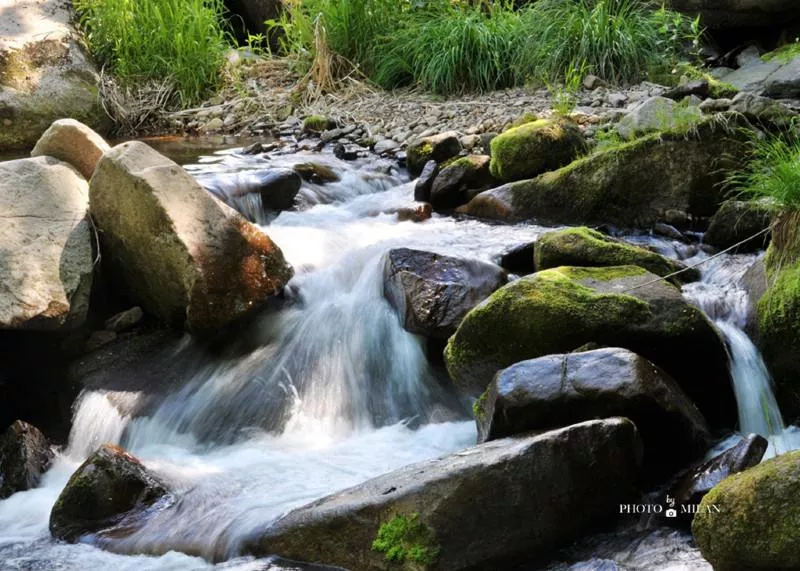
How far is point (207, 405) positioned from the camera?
4.49 m

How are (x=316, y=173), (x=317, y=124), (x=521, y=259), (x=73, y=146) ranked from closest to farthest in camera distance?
(x=521, y=259), (x=73, y=146), (x=316, y=173), (x=317, y=124)

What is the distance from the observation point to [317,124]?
30.5 ft

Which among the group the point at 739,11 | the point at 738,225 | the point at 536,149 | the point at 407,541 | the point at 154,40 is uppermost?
the point at 154,40

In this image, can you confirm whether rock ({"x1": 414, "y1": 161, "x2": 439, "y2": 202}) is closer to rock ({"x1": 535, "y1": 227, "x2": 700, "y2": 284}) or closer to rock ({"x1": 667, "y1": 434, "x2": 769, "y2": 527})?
rock ({"x1": 535, "y1": 227, "x2": 700, "y2": 284})

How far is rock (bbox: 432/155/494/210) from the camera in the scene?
22.2ft

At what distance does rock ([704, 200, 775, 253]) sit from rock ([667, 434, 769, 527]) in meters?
2.32

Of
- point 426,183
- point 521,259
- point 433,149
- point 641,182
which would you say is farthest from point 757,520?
point 433,149

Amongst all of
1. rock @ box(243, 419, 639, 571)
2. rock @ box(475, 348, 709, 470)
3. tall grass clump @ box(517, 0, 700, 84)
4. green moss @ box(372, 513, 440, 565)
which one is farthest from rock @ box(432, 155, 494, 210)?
green moss @ box(372, 513, 440, 565)

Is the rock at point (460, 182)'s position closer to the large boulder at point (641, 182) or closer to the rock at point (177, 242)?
the large boulder at point (641, 182)

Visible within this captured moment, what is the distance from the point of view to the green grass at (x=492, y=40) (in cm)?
898

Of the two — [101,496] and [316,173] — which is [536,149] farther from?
[101,496]

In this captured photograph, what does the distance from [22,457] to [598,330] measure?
8.38ft

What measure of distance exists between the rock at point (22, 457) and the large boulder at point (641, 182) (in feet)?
11.2

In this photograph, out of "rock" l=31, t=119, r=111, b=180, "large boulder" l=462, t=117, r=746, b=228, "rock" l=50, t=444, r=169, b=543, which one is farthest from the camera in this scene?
"large boulder" l=462, t=117, r=746, b=228
